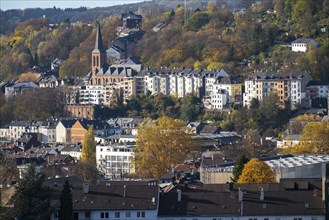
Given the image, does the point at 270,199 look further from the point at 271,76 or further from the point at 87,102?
the point at 87,102

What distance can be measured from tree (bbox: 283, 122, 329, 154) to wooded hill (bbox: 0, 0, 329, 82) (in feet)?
76.6

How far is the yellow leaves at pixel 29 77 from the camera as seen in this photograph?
128087 millimetres

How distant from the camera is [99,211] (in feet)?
152

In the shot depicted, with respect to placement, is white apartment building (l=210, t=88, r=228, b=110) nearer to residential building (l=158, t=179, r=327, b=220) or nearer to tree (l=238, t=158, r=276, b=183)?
tree (l=238, t=158, r=276, b=183)

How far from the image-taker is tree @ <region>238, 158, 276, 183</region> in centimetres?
5509

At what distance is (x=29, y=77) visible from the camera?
5074 inches

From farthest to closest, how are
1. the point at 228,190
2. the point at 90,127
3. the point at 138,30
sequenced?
1. the point at 138,30
2. the point at 90,127
3. the point at 228,190

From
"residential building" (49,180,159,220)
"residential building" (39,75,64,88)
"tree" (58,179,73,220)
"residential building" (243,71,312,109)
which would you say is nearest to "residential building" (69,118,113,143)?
"residential building" (243,71,312,109)

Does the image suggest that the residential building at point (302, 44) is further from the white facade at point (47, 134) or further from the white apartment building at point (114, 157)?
Answer: the white apartment building at point (114, 157)

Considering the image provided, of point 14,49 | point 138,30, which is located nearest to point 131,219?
point 138,30

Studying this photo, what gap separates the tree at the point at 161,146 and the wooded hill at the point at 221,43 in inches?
884

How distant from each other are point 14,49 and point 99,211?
100 metres

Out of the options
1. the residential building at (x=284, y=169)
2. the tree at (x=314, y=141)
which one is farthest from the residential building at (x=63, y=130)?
the residential building at (x=284, y=169)

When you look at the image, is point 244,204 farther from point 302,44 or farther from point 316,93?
point 302,44
